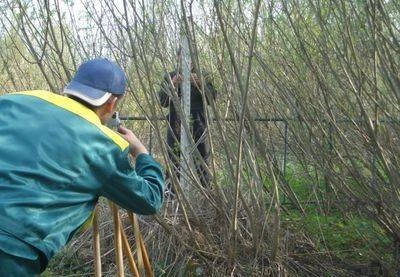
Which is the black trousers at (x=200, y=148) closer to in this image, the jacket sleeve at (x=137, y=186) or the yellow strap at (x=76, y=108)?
the jacket sleeve at (x=137, y=186)

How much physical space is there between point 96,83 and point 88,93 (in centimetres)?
6

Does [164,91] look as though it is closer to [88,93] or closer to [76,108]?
[88,93]

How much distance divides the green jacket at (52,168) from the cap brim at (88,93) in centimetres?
9

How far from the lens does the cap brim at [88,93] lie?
2.34 meters

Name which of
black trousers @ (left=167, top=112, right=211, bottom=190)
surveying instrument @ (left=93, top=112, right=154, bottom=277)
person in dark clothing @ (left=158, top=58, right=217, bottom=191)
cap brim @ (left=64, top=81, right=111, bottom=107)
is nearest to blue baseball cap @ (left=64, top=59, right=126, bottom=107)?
cap brim @ (left=64, top=81, right=111, bottom=107)

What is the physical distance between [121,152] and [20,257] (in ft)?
1.62

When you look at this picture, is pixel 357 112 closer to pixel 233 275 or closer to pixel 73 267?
pixel 233 275

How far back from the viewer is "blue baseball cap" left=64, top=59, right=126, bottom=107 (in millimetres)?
2352

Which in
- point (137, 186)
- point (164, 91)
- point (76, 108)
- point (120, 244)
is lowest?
point (120, 244)

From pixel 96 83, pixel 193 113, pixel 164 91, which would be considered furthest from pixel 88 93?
pixel 193 113

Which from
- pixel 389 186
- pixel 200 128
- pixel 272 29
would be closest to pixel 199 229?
pixel 200 128

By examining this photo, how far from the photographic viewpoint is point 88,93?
92.9 inches

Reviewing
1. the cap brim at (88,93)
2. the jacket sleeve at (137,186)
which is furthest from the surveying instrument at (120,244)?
the cap brim at (88,93)

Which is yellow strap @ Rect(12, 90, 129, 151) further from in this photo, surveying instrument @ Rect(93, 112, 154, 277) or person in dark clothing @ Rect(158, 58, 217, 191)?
person in dark clothing @ Rect(158, 58, 217, 191)
